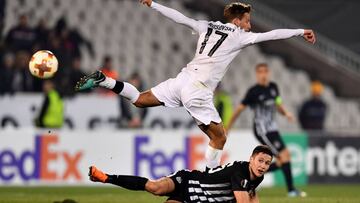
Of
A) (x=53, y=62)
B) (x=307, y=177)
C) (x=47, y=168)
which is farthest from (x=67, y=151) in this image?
(x=53, y=62)

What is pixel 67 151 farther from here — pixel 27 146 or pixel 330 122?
pixel 330 122

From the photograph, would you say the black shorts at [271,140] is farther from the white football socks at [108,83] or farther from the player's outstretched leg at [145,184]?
the player's outstretched leg at [145,184]

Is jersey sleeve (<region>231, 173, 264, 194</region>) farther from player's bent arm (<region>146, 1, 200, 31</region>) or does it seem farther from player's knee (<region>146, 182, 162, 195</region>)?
player's bent arm (<region>146, 1, 200, 31</region>)

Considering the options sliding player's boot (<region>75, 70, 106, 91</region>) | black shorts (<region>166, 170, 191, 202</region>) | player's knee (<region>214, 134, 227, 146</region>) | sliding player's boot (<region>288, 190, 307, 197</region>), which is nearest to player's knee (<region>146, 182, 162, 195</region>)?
black shorts (<region>166, 170, 191, 202</region>)

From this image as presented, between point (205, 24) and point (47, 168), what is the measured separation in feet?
24.0

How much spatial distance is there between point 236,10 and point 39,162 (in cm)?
748

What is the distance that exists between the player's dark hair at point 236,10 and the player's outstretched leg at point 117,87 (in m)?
1.33

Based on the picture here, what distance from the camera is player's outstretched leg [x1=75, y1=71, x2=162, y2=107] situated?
11.9m

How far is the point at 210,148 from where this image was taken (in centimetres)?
1256

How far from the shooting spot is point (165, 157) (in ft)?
64.0

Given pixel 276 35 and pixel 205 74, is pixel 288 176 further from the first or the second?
pixel 276 35

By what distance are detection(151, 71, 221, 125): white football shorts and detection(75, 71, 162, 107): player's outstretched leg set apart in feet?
0.36

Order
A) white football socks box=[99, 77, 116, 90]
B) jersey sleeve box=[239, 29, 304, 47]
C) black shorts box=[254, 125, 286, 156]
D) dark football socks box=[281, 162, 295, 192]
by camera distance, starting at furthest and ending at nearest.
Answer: black shorts box=[254, 125, 286, 156], dark football socks box=[281, 162, 295, 192], white football socks box=[99, 77, 116, 90], jersey sleeve box=[239, 29, 304, 47]

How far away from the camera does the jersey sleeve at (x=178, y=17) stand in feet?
38.9
